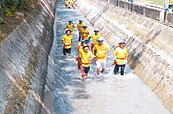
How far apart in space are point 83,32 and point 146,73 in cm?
680

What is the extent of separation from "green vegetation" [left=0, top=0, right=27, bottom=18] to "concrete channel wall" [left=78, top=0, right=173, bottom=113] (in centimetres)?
656

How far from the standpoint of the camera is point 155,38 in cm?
1512

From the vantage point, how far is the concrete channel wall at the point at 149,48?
11.8 m

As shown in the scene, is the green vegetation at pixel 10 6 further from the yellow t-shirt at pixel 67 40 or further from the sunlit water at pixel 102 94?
the sunlit water at pixel 102 94

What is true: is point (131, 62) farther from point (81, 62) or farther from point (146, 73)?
point (81, 62)

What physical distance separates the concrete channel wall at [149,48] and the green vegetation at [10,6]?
656 centimetres

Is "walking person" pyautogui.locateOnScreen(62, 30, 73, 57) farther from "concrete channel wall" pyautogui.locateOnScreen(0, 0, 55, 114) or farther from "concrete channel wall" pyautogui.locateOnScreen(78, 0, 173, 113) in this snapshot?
"concrete channel wall" pyautogui.locateOnScreen(0, 0, 55, 114)

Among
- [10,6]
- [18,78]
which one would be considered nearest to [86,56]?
[10,6]

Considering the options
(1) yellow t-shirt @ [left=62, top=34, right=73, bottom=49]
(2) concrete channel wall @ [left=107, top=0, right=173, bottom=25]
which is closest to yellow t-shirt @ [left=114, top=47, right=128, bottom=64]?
(2) concrete channel wall @ [left=107, top=0, right=173, bottom=25]

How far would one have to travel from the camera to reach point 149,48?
49.2 ft

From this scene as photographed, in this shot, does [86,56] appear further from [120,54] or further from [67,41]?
[67,41]

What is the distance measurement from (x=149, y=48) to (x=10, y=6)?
7117 mm

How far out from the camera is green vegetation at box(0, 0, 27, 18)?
43.3ft

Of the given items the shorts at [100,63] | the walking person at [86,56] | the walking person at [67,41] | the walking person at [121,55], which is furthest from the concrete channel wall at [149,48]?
the walking person at [67,41]
